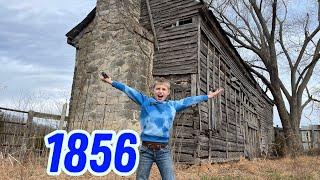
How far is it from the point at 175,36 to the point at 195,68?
4.65 ft

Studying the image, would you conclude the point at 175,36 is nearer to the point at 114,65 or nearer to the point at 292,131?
the point at 114,65

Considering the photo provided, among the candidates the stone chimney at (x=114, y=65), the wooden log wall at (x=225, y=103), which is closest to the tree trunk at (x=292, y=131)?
the wooden log wall at (x=225, y=103)

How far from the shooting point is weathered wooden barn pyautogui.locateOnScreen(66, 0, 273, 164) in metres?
9.73

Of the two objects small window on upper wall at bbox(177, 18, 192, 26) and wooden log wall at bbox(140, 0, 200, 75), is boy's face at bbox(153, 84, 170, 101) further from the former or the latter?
small window on upper wall at bbox(177, 18, 192, 26)

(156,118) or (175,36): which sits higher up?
(175,36)

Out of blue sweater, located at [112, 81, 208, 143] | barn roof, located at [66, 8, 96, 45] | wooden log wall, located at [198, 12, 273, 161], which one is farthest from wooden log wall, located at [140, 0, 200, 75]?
blue sweater, located at [112, 81, 208, 143]

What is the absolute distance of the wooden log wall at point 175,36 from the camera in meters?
10.3

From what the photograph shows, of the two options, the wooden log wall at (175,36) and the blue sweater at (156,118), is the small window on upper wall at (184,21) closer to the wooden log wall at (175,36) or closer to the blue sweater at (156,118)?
the wooden log wall at (175,36)

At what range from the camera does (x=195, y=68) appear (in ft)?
32.9

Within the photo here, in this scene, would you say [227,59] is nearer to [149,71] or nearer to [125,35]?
[149,71]

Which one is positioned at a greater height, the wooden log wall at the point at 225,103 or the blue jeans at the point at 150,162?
the wooden log wall at the point at 225,103

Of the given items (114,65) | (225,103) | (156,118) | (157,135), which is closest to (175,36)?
(114,65)

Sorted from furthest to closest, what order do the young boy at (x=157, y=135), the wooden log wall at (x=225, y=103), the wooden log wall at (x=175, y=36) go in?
the wooden log wall at (x=225, y=103)
the wooden log wall at (x=175, y=36)
the young boy at (x=157, y=135)

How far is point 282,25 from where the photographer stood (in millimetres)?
20641
